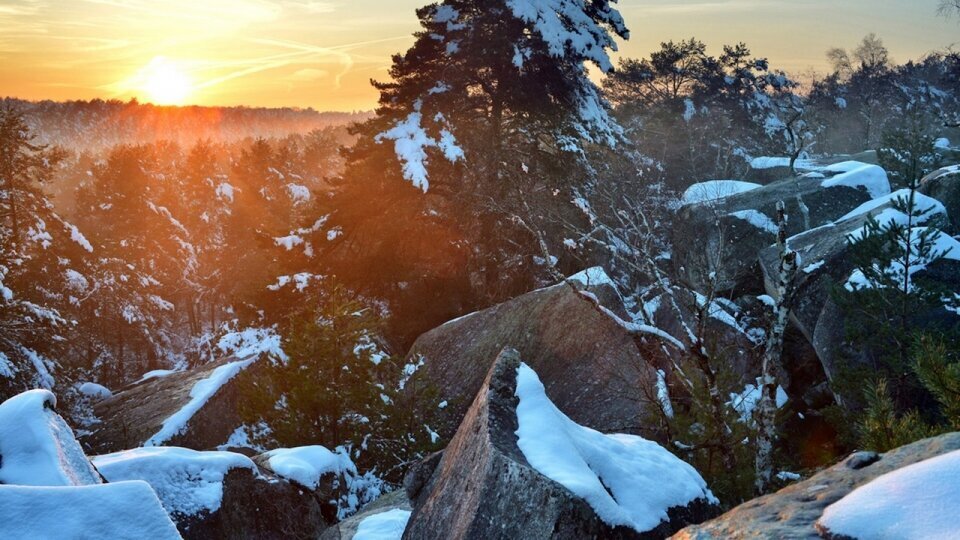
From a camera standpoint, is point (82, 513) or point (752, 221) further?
point (752, 221)

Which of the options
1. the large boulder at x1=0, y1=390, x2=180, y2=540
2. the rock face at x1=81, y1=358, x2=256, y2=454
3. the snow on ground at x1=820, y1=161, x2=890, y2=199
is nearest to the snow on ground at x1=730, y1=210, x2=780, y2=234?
the snow on ground at x1=820, y1=161, x2=890, y2=199

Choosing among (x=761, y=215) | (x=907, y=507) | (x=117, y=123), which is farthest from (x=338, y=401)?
(x=117, y=123)

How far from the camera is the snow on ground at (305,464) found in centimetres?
807

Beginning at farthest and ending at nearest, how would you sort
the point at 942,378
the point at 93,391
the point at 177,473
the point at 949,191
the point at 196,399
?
the point at 93,391 → the point at 949,191 → the point at 196,399 → the point at 177,473 → the point at 942,378

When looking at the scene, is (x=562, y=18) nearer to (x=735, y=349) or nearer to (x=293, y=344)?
(x=735, y=349)

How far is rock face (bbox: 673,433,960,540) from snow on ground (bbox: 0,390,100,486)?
3.45m

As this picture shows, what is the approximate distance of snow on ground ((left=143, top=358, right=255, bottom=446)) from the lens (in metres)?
13.2

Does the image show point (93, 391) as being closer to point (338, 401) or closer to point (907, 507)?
point (338, 401)

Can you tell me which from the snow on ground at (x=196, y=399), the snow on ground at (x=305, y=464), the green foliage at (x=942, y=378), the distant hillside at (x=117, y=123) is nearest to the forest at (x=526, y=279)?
the green foliage at (x=942, y=378)

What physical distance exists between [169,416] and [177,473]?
8.18 metres

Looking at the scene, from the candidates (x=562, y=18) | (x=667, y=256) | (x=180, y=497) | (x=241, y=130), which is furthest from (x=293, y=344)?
(x=241, y=130)

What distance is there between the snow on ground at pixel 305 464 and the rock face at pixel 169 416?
566 centimetres

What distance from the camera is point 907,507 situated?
2545mm

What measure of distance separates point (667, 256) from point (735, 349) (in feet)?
27.2
